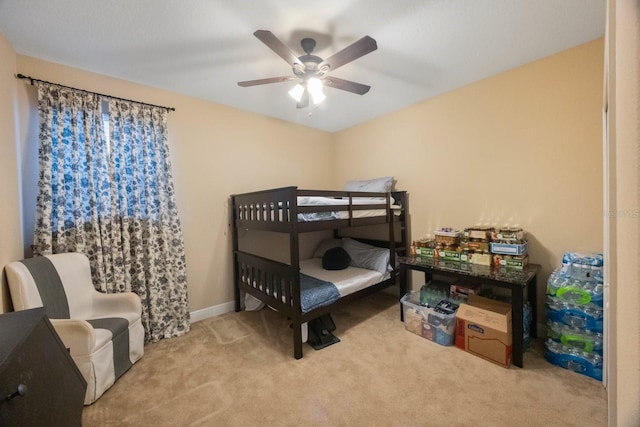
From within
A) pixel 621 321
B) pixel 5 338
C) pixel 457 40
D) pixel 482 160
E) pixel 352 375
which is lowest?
pixel 352 375

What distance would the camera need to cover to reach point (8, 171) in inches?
63.4

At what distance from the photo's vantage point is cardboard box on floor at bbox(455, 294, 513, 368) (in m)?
1.79

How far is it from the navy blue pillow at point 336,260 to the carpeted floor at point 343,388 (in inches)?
32.3

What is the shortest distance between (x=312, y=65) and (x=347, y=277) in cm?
195

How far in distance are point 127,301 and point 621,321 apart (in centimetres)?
270

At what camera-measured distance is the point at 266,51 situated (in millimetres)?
1860

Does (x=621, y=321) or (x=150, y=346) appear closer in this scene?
(x=621, y=321)

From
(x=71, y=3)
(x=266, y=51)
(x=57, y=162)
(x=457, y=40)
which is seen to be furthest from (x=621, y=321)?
(x=57, y=162)

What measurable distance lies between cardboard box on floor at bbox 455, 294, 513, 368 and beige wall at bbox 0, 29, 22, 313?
3.18 m

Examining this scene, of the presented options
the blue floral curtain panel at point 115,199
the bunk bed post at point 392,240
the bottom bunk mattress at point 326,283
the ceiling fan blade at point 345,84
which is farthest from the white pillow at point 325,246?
the ceiling fan blade at point 345,84

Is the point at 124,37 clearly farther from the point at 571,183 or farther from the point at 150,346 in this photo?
the point at 571,183

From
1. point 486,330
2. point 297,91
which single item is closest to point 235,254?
point 297,91

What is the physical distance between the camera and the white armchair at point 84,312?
1.53 m

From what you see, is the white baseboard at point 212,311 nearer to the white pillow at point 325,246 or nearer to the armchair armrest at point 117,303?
the armchair armrest at point 117,303
